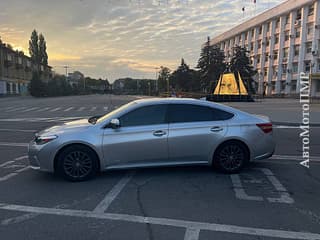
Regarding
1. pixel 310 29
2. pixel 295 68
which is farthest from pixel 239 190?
pixel 295 68

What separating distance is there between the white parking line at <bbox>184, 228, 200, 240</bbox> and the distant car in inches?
78.9

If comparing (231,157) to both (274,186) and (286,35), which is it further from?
(286,35)

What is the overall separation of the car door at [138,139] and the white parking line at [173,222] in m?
1.41

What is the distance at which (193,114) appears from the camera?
550 cm

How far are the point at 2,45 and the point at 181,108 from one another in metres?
72.0

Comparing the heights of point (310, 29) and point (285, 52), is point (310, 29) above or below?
above

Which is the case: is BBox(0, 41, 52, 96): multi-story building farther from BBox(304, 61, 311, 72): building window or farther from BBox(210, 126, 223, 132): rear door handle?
BBox(210, 126, 223, 132): rear door handle

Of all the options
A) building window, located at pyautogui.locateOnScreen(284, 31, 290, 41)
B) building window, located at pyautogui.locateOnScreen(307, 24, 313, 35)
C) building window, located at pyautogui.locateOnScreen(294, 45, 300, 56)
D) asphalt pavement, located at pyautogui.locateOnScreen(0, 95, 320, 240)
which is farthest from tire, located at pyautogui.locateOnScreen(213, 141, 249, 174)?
building window, located at pyautogui.locateOnScreen(284, 31, 290, 41)

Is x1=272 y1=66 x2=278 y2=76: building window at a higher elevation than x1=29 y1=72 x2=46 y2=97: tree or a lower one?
higher

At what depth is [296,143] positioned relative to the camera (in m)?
8.79

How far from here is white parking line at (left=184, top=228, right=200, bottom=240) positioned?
10.6 ft

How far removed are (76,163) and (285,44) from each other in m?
68.1

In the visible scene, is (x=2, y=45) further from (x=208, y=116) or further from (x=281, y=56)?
(x=208, y=116)

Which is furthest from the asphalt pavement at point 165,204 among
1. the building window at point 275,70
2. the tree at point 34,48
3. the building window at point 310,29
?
the tree at point 34,48
